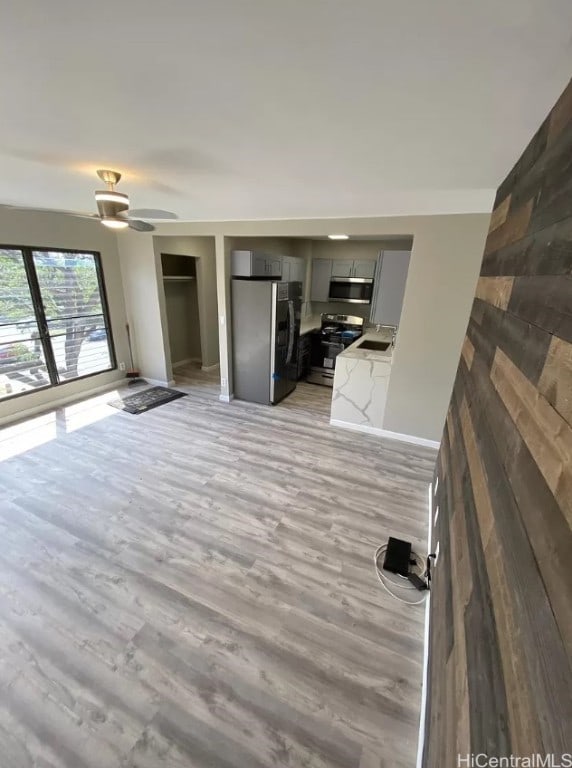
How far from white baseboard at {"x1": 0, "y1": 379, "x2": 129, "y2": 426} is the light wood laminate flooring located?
A: 0.62m

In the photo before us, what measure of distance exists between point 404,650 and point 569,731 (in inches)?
61.1

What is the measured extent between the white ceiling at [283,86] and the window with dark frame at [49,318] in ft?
7.78

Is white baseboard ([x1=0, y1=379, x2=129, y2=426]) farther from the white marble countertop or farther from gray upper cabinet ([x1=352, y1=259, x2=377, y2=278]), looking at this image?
gray upper cabinet ([x1=352, y1=259, x2=377, y2=278])

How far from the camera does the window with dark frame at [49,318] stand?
12.0ft

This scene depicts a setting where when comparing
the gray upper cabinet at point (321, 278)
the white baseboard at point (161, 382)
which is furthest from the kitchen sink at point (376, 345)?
the white baseboard at point (161, 382)

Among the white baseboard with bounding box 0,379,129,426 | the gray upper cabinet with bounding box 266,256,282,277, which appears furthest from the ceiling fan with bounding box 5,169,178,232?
the white baseboard with bounding box 0,379,129,426

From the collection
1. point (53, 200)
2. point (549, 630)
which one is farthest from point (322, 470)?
point (53, 200)

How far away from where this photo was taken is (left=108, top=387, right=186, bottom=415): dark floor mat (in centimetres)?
427

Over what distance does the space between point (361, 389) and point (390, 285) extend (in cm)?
127

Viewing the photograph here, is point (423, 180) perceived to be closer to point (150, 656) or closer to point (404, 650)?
point (404, 650)

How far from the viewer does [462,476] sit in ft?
4.47

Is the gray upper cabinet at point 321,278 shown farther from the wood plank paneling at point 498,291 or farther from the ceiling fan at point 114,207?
the wood plank paneling at point 498,291

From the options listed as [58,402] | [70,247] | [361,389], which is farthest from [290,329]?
[58,402]

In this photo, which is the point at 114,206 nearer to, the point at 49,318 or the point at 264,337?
the point at 264,337
